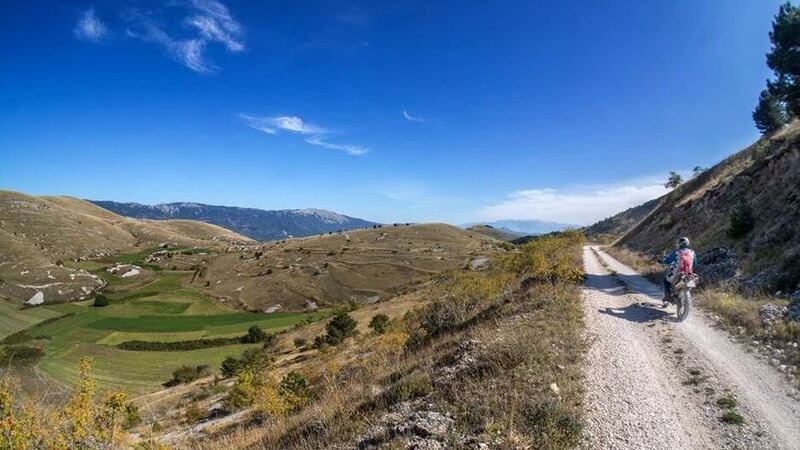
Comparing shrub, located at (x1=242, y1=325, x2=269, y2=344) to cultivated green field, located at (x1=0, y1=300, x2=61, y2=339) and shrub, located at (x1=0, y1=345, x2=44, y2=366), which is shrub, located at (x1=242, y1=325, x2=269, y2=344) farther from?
cultivated green field, located at (x1=0, y1=300, x2=61, y2=339)

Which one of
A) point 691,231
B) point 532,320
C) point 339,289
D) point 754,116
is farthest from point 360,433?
Result: point 339,289

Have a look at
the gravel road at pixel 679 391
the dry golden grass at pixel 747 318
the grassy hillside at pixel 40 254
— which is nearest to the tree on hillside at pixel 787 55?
the dry golden grass at pixel 747 318

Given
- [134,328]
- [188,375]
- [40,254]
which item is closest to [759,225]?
[188,375]

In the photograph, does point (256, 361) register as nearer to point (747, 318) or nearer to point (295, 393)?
point (295, 393)

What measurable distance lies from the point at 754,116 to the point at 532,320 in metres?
94.0

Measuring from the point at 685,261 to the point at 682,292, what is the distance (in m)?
1.91

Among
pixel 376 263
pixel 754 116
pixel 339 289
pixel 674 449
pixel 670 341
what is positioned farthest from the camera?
pixel 376 263

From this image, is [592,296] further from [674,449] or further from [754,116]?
[754,116]

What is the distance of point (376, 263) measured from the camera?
158 metres

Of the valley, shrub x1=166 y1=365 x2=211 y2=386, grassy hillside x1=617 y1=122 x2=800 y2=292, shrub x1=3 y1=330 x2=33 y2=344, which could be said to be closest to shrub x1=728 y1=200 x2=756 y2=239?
grassy hillside x1=617 y1=122 x2=800 y2=292

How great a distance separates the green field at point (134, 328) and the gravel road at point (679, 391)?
68667 millimetres

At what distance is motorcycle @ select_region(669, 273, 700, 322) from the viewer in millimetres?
16250

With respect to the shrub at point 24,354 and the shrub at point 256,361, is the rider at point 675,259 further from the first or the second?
the shrub at point 24,354

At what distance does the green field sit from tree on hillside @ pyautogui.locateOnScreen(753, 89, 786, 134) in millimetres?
100049
